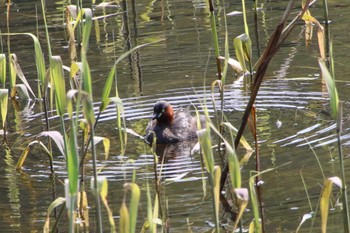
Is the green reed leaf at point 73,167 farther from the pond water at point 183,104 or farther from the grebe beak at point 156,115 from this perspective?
the grebe beak at point 156,115

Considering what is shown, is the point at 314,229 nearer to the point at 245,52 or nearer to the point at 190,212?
the point at 190,212

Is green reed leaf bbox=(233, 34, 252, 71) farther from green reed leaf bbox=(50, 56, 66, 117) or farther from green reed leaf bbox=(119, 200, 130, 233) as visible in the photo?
green reed leaf bbox=(119, 200, 130, 233)

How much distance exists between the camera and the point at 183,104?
30.1ft

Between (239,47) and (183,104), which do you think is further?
(183,104)

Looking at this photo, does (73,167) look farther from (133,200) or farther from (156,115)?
(156,115)

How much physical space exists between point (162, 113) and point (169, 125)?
0.13m

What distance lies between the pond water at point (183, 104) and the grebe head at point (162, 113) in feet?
0.84

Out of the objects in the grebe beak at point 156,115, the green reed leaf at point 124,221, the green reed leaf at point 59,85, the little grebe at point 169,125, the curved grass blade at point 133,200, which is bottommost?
the little grebe at point 169,125

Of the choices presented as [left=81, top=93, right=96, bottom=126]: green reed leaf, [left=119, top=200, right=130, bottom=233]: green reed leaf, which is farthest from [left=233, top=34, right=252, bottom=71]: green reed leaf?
[left=119, top=200, right=130, bottom=233]: green reed leaf

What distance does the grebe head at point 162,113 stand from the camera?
845 cm

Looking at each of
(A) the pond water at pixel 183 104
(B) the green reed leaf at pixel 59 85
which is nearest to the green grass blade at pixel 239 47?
(A) the pond water at pixel 183 104

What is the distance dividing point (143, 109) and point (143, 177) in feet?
7.29

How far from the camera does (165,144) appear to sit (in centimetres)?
850

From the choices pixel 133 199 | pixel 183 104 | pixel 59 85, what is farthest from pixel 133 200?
pixel 183 104
